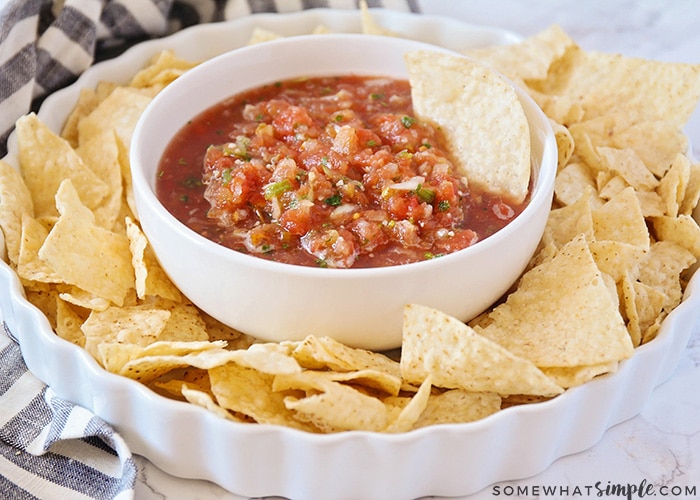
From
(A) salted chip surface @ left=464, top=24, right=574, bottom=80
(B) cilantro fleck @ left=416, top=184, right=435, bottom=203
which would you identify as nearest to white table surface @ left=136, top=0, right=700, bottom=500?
(B) cilantro fleck @ left=416, top=184, right=435, bottom=203

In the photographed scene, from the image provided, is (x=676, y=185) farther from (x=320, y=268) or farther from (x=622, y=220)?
(x=320, y=268)

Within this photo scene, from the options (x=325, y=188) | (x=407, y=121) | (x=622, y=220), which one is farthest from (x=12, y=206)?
(x=622, y=220)

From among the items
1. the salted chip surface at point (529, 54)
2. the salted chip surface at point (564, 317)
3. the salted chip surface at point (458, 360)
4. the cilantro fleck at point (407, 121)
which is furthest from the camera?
the salted chip surface at point (529, 54)

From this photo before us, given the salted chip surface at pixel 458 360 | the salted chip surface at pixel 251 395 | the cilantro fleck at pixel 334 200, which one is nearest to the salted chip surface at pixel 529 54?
the cilantro fleck at pixel 334 200

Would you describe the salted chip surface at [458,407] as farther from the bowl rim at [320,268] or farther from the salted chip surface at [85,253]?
the salted chip surface at [85,253]

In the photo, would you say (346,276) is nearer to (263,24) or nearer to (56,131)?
(56,131)

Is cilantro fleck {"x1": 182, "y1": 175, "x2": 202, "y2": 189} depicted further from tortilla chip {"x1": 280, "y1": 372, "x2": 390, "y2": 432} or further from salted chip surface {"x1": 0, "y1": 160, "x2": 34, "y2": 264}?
tortilla chip {"x1": 280, "y1": 372, "x2": 390, "y2": 432}

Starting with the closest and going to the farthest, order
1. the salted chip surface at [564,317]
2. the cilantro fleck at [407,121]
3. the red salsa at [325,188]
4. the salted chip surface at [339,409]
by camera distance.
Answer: the salted chip surface at [339,409]
the salted chip surface at [564,317]
the red salsa at [325,188]
the cilantro fleck at [407,121]
